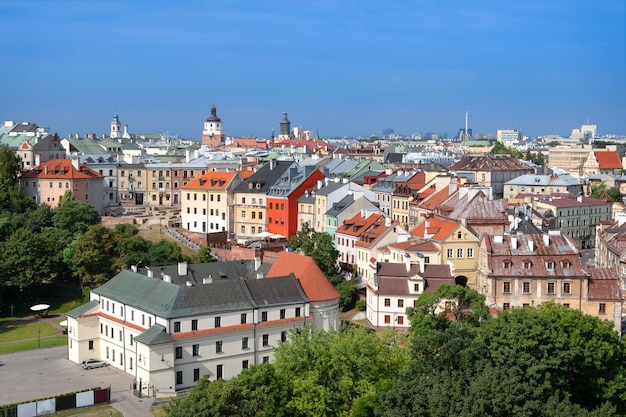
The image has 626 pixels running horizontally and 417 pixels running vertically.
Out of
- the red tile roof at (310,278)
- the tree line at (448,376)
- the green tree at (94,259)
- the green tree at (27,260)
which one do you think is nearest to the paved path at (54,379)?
the tree line at (448,376)

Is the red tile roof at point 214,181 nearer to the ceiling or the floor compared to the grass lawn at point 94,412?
nearer to the ceiling

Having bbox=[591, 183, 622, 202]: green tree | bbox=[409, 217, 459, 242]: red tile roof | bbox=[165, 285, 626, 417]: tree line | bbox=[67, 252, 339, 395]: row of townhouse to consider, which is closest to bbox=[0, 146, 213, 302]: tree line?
bbox=[67, 252, 339, 395]: row of townhouse

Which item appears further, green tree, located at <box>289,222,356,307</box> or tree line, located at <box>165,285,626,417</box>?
green tree, located at <box>289,222,356,307</box>

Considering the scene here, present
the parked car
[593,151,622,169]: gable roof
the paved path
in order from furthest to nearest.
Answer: [593,151,622,169]: gable roof
the parked car
the paved path

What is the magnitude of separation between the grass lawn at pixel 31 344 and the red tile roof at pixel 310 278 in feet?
62.8

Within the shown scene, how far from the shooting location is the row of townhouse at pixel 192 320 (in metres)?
56.2

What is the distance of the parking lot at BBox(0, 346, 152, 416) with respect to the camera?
176ft

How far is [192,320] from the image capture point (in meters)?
56.9

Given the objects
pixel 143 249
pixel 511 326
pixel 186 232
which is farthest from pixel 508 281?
pixel 186 232

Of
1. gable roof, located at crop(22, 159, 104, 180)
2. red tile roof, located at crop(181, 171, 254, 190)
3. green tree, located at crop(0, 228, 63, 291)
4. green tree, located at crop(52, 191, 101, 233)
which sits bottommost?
green tree, located at crop(0, 228, 63, 291)

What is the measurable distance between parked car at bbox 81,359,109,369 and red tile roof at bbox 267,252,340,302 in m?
14.2

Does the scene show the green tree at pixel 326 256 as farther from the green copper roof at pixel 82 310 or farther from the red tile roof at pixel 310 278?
the green copper roof at pixel 82 310

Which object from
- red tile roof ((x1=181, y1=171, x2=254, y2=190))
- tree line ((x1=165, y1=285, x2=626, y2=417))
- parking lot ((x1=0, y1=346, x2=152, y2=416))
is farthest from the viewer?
red tile roof ((x1=181, y1=171, x2=254, y2=190))

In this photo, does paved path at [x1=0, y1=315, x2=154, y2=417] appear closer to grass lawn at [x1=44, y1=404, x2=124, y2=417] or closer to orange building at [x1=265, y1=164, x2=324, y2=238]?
grass lawn at [x1=44, y1=404, x2=124, y2=417]
